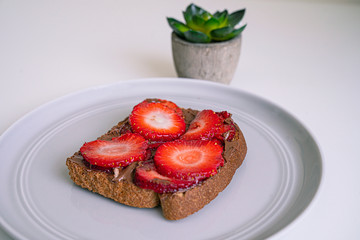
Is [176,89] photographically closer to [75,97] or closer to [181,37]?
[181,37]

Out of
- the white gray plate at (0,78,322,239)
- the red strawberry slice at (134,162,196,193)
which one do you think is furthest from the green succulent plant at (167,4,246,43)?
the red strawberry slice at (134,162,196,193)

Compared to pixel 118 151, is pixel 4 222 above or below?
below

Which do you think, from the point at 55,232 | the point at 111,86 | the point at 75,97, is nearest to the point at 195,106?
the point at 111,86

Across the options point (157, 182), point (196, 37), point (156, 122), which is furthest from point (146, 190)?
point (196, 37)

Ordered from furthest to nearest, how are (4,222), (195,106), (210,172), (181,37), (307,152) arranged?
1. (181,37)
2. (195,106)
3. (307,152)
4. (210,172)
5. (4,222)

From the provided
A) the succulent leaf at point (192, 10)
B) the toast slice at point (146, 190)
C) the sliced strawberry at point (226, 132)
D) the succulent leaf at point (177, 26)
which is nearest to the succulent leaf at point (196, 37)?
the succulent leaf at point (177, 26)

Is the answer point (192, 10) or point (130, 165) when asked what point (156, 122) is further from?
point (192, 10)
